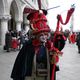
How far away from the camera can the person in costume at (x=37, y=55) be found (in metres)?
4.56

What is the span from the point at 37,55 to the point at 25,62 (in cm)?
21

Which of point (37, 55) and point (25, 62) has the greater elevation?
point (37, 55)

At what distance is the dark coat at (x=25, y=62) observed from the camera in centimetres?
458

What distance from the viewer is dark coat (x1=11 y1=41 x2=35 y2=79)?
4582 millimetres

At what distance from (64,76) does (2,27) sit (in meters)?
14.6

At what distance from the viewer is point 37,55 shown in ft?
15.2

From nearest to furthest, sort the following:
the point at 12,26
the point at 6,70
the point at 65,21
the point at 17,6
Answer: the point at 65,21, the point at 6,70, the point at 17,6, the point at 12,26

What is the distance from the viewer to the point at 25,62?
4621 millimetres

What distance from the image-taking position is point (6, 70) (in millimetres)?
10406

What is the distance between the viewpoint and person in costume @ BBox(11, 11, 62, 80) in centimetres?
456

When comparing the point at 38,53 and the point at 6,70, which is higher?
the point at 38,53

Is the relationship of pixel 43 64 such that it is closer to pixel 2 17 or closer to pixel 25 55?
pixel 25 55

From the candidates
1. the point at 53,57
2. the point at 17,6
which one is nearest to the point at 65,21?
the point at 53,57

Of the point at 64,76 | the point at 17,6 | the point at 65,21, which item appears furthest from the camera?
the point at 17,6
